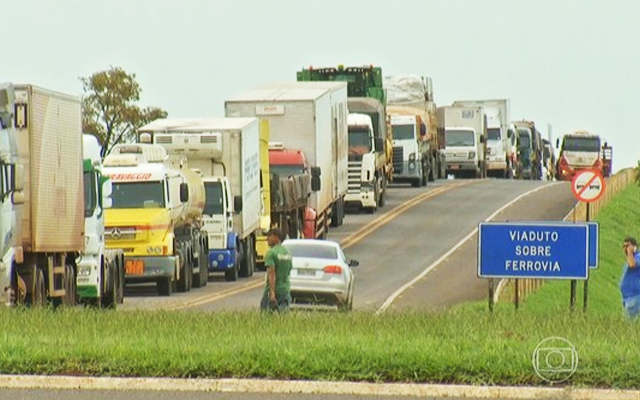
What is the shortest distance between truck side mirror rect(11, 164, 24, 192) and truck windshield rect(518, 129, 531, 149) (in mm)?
82843

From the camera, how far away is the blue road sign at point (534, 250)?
3109 cm

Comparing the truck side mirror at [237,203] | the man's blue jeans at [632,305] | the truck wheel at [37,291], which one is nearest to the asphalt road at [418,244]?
the truck side mirror at [237,203]

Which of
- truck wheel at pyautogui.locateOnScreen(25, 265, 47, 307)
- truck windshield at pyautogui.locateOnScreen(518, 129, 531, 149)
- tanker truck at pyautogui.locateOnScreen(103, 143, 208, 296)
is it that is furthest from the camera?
truck windshield at pyautogui.locateOnScreen(518, 129, 531, 149)

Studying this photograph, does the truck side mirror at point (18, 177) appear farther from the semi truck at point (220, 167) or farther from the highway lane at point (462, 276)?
the semi truck at point (220, 167)

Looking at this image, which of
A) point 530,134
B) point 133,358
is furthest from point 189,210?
point 530,134

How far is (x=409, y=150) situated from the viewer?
7981cm

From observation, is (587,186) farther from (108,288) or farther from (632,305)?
(632,305)

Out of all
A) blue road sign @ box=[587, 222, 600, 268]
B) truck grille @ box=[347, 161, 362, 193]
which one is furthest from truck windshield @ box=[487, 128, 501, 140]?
blue road sign @ box=[587, 222, 600, 268]

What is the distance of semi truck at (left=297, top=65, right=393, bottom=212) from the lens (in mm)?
66125

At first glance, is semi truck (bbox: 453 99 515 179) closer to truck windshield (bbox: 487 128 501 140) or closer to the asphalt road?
truck windshield (bbox: 487 128 501 140)

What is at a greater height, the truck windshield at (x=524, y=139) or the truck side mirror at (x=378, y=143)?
the truck side mirror at (x=378, y=143)

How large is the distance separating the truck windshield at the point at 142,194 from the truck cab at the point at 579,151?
2591 inches

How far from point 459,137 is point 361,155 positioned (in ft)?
90.8

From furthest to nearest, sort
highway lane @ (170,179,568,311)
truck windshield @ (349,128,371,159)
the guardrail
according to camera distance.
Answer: truck windshield @ (349,128,371,159)
highway lane @ (170,179,568,311)
the guardrail
